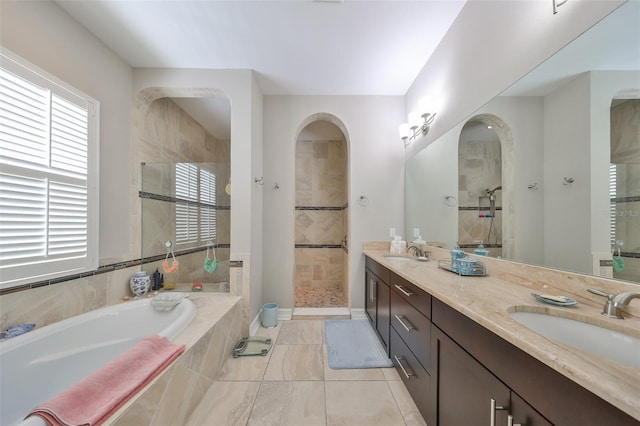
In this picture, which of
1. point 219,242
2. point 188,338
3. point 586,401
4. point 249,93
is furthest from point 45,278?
point 586,401

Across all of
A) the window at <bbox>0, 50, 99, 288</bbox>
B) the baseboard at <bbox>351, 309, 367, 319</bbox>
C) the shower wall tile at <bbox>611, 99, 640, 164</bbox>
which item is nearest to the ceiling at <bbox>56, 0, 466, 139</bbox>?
the window at <bbox>0, 50, 99, 288</bbox>

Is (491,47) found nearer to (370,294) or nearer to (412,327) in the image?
(412,327)

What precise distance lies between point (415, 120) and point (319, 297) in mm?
2770

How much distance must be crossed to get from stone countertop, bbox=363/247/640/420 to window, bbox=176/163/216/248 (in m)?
2.25

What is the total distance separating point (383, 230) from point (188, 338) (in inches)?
86.3

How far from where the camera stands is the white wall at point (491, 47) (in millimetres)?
1015

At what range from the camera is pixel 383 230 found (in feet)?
9.17

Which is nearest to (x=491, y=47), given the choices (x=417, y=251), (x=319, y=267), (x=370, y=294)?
(x=417, y=251)

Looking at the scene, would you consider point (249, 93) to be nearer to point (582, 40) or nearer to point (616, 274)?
point (582, 40)

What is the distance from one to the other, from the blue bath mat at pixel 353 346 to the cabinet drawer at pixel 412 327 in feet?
1.28

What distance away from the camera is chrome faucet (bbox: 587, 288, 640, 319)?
2.37ft

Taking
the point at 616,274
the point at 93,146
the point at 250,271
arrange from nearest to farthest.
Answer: the point at 616,274
the point at 93,146
the point at 250,271

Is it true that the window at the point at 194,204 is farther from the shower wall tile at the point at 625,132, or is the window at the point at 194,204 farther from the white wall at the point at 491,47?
the shower wall tile at the point at 625,132

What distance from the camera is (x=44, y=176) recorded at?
1.47 meters
